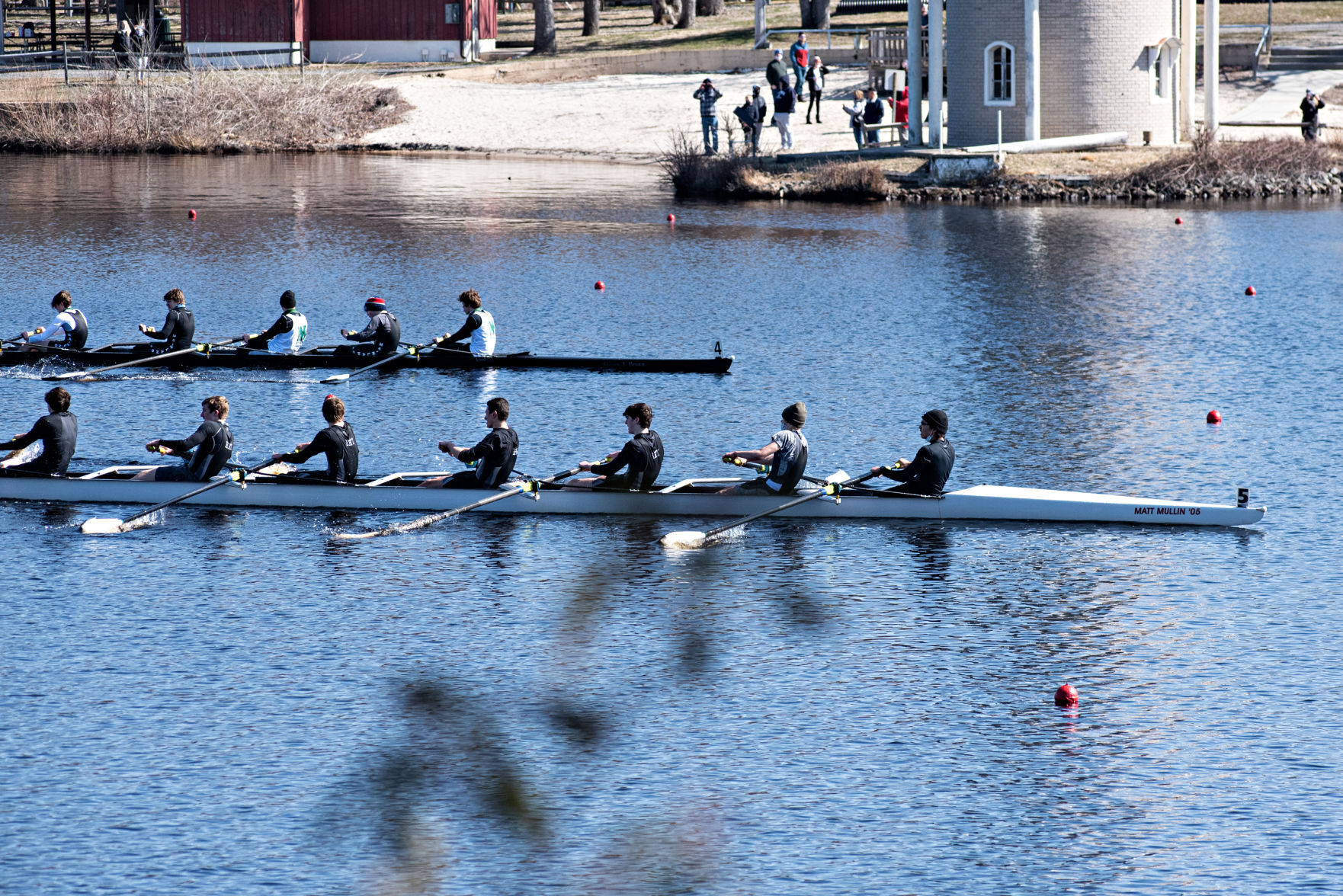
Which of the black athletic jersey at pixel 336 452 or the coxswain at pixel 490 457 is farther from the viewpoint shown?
the black athletic jersey at pixel 336 452

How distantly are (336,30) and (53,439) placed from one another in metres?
49.7

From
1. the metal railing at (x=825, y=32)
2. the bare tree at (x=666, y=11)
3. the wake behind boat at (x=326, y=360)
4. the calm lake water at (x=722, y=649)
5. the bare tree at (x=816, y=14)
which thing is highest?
the bare tree at (x=666, y=11)

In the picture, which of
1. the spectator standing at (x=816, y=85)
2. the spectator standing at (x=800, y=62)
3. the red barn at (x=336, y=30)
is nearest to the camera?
the spectator standing at (x=816, y=85)

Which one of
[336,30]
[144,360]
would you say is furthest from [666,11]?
[144,360]

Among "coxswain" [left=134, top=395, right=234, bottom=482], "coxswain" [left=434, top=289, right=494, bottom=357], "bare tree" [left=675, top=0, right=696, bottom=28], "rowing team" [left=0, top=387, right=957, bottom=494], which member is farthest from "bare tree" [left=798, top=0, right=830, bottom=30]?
"coxswain" [left=134, top=395, right=234, bottom=482]

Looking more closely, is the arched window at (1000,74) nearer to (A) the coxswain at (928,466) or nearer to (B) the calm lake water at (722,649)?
(B) the calm lake water at (722,649)

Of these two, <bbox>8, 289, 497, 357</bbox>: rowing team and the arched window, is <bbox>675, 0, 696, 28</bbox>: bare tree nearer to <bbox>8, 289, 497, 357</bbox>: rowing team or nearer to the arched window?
the arched window

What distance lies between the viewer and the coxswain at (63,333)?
26125mm

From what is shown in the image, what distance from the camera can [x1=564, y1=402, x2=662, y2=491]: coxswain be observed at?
1825 centimetres

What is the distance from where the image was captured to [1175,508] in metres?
18.2

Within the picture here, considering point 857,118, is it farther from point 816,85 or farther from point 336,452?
point 336,452

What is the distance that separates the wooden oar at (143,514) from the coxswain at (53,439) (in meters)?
1.06

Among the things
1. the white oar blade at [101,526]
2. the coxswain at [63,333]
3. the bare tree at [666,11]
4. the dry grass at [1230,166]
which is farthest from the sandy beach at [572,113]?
the white oar blade at [101,526]

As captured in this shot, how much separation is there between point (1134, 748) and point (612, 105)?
49112 millimetres
